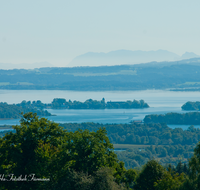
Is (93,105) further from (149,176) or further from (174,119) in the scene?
(149,176)

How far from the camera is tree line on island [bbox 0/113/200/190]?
13172mm


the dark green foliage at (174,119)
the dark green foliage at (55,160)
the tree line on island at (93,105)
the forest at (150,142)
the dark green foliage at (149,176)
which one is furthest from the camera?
the tree line on island at (93,105)

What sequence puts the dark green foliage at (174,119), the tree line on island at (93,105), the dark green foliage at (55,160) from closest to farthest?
the dark green foliage at (55,160), the dark green foliage at (174,119), the tree line on island at (93,105)

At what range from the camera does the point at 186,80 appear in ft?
609

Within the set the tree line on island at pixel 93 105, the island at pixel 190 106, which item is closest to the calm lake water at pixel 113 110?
the island at pixel 190 106

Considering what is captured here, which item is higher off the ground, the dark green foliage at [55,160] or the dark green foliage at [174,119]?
the dark green foliage at [55,160]

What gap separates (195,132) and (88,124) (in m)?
16.8

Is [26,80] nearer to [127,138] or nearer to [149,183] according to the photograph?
[127,138]

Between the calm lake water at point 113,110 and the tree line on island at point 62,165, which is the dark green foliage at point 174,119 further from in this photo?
the tree line on island at point 62,165

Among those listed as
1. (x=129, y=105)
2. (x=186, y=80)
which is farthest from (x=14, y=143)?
(x=186, y=80)

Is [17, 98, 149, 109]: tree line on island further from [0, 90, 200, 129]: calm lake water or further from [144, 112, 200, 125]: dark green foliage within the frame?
[144, 112, 200, 125]: dark green foliage

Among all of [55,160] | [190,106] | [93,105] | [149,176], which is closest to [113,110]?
[93,105]

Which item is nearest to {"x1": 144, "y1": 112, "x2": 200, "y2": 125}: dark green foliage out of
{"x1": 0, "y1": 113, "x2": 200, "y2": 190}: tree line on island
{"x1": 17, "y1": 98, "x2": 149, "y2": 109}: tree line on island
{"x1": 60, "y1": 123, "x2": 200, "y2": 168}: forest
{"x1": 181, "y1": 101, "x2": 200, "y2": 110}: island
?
{"x1": 60, "y1": 123, "x2": 200, "y2": 168}: forest

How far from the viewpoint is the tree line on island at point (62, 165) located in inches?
519
